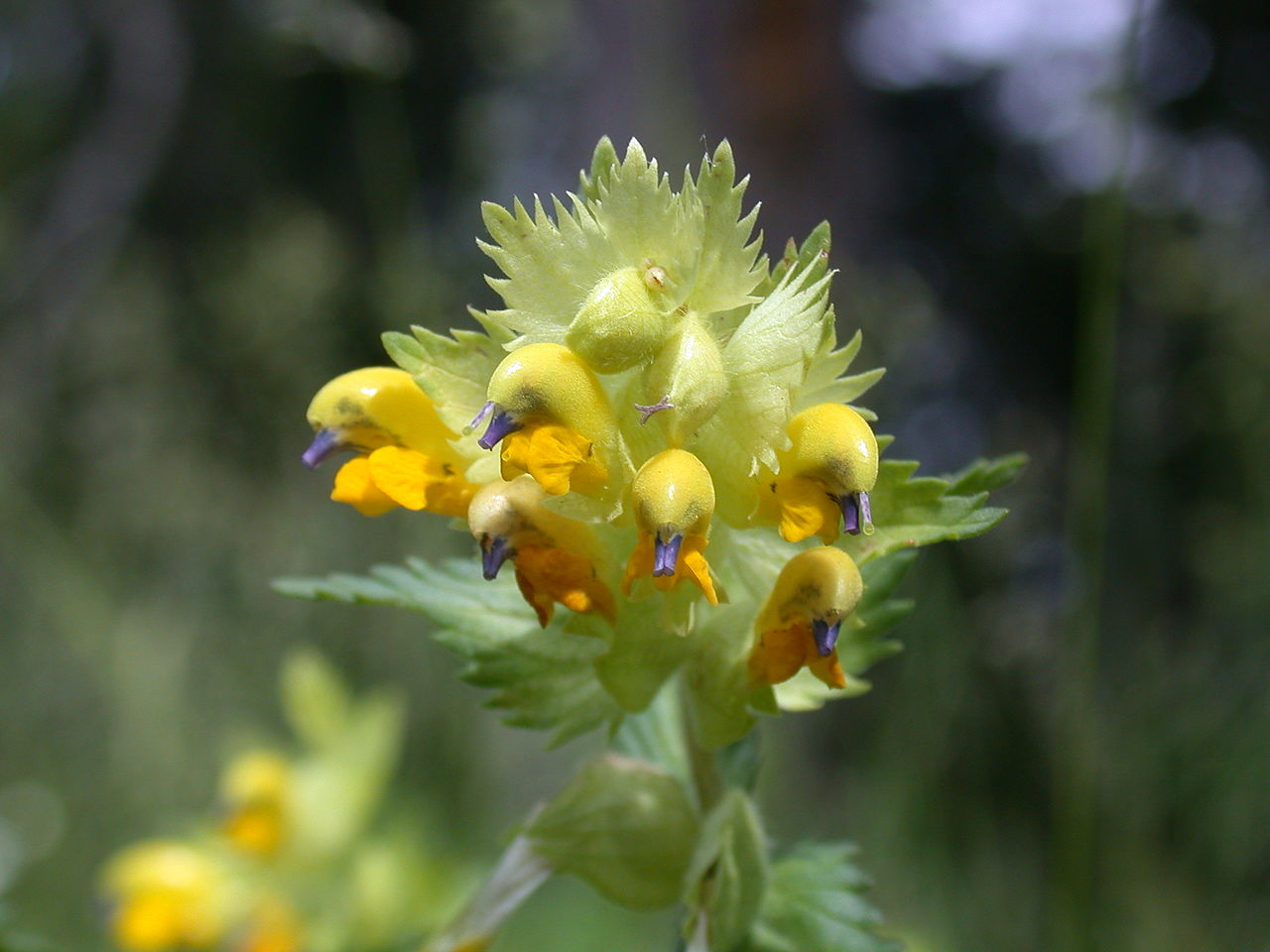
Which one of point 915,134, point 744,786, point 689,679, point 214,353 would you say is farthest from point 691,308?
point 915,134

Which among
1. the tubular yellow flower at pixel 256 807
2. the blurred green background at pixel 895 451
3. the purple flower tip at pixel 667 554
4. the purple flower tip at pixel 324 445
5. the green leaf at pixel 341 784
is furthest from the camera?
the blurred green background at pixel 895 451

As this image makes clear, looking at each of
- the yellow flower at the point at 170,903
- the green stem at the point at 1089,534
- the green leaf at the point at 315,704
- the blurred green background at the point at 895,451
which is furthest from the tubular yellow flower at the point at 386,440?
the yellow flower at the point at 170,903

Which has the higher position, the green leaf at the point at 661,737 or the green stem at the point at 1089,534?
the green stem at the point at 1089,534

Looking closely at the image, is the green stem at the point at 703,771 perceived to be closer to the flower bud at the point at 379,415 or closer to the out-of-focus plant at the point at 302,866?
the flower bud at the point at 379,415

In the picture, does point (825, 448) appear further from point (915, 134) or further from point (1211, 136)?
point (915, 134)

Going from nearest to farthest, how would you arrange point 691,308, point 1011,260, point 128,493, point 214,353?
1. point 691,308
2. point 128,493
3. point 214,353
4. point 1011,260

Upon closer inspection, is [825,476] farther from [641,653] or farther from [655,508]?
[641,653]

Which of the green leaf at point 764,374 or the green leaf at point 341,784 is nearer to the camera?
the green leaf at point 764,374

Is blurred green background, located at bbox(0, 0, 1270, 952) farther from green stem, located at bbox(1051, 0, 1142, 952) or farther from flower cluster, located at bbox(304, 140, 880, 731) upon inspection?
flower cluster, located at bbox(304, 140, 880, 731)
